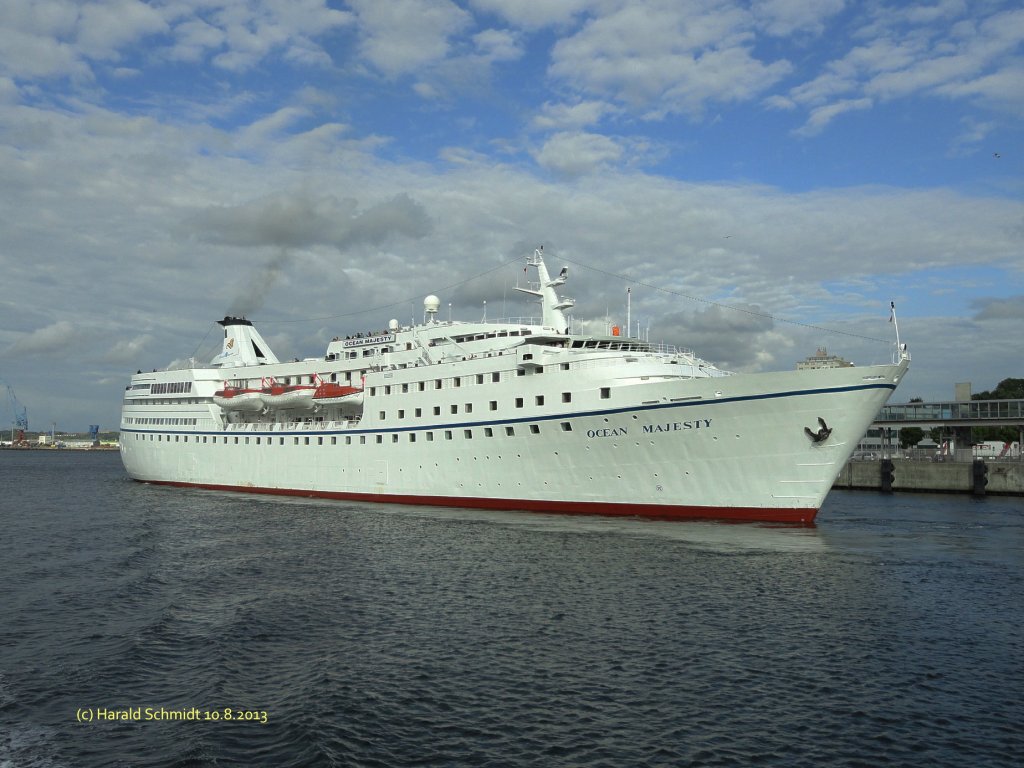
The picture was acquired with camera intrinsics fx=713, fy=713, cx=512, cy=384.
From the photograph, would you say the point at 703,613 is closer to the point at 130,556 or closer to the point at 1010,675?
the point at 1010,675

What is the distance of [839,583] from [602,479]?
11159 millimetres

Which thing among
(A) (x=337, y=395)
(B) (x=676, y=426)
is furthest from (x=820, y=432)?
(A) (x=337, y=395)

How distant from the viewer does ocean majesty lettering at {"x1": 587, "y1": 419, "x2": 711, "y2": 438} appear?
25797mm

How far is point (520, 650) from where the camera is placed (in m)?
13.1

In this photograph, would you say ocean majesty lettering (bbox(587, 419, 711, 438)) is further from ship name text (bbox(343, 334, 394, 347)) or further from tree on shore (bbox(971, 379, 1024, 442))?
tree on shore (bbox(971, 379, 1024, 442))

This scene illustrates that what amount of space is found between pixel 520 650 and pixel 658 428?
1476 centimetres

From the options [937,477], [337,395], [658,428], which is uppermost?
[337,395]

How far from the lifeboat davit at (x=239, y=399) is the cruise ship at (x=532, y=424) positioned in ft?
0.39

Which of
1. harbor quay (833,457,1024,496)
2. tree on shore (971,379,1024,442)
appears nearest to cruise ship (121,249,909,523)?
harbor quay (833,457,1024,496)

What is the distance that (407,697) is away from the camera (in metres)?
11.2

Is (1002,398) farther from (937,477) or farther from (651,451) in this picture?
(651,451)

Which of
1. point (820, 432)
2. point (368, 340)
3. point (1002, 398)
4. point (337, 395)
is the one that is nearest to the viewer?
point (820, 432)

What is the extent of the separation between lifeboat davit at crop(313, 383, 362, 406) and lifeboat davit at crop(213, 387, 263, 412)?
4.87 meters

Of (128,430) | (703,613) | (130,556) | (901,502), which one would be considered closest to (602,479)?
(703,613)
